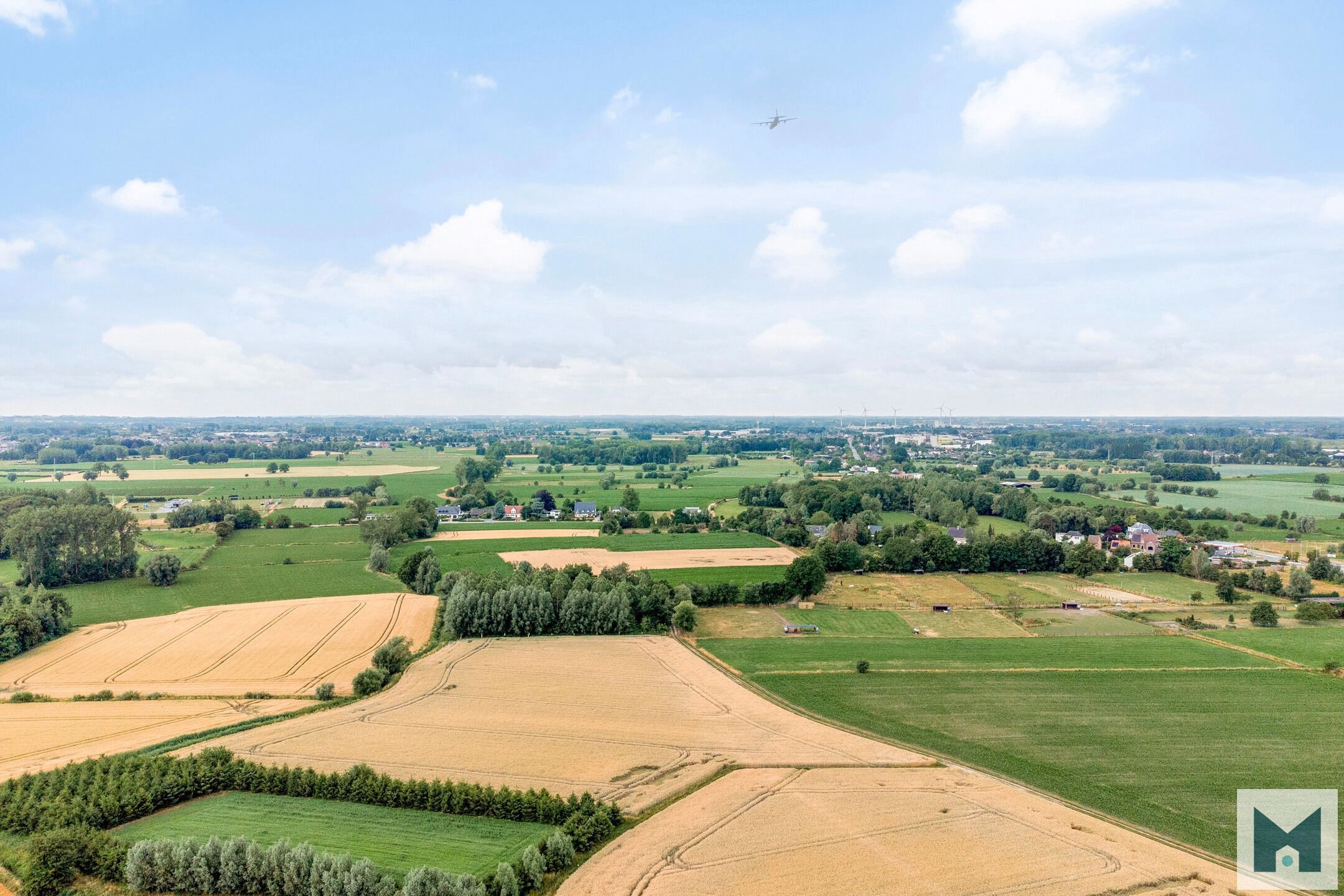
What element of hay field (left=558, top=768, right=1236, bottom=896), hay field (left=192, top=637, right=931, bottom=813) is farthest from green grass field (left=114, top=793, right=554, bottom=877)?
hay field (left=558, top=768, right=1236, bottom=896)

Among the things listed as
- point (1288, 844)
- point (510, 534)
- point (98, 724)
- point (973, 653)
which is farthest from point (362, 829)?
point (510, 534)

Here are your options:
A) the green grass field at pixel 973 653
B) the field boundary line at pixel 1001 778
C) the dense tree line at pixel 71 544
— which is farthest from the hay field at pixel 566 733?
the dense tree line at pixel 71 544

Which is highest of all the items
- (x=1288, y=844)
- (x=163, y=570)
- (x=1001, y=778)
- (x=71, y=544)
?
(x=71, y=544)

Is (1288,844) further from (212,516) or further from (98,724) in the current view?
(212,516)

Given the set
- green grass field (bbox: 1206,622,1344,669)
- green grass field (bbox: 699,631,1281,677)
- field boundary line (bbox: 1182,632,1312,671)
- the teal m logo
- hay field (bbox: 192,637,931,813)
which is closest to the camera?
the teal m logo

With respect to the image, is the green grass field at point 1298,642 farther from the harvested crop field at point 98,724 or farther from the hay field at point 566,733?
the harvested crop field at point 98,724

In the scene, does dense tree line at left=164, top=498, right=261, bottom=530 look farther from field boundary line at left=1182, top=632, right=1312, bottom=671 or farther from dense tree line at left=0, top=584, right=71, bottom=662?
field boundary line at left=1182, top=632, right=1312, bottom=671
